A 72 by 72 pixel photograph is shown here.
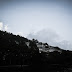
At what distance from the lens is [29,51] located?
2573cm

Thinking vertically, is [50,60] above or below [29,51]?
below

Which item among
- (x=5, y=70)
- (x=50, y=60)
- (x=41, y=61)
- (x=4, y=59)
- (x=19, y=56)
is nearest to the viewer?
(x=5, y=70)

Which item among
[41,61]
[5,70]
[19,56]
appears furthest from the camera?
[41,61]

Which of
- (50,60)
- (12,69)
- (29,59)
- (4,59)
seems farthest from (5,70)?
(50,60)

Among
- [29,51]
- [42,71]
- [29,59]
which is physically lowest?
[42,71]

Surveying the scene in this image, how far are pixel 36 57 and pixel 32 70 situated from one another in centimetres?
538

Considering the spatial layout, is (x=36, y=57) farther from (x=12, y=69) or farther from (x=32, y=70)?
(x=12, y=69)

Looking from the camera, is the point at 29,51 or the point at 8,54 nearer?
the point at 8,54

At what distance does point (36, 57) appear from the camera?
82.0ft

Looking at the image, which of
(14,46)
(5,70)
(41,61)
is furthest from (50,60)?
(5,70)

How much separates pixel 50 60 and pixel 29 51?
6827 millimetres

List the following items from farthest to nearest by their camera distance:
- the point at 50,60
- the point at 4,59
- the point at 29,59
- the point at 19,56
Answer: the point at 50,60 → the point at 29,59 → the point at 19,56 → the point at 4,59

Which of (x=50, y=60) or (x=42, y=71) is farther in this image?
(x=50, y=60)

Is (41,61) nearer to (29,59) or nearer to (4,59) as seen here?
(29,59)
